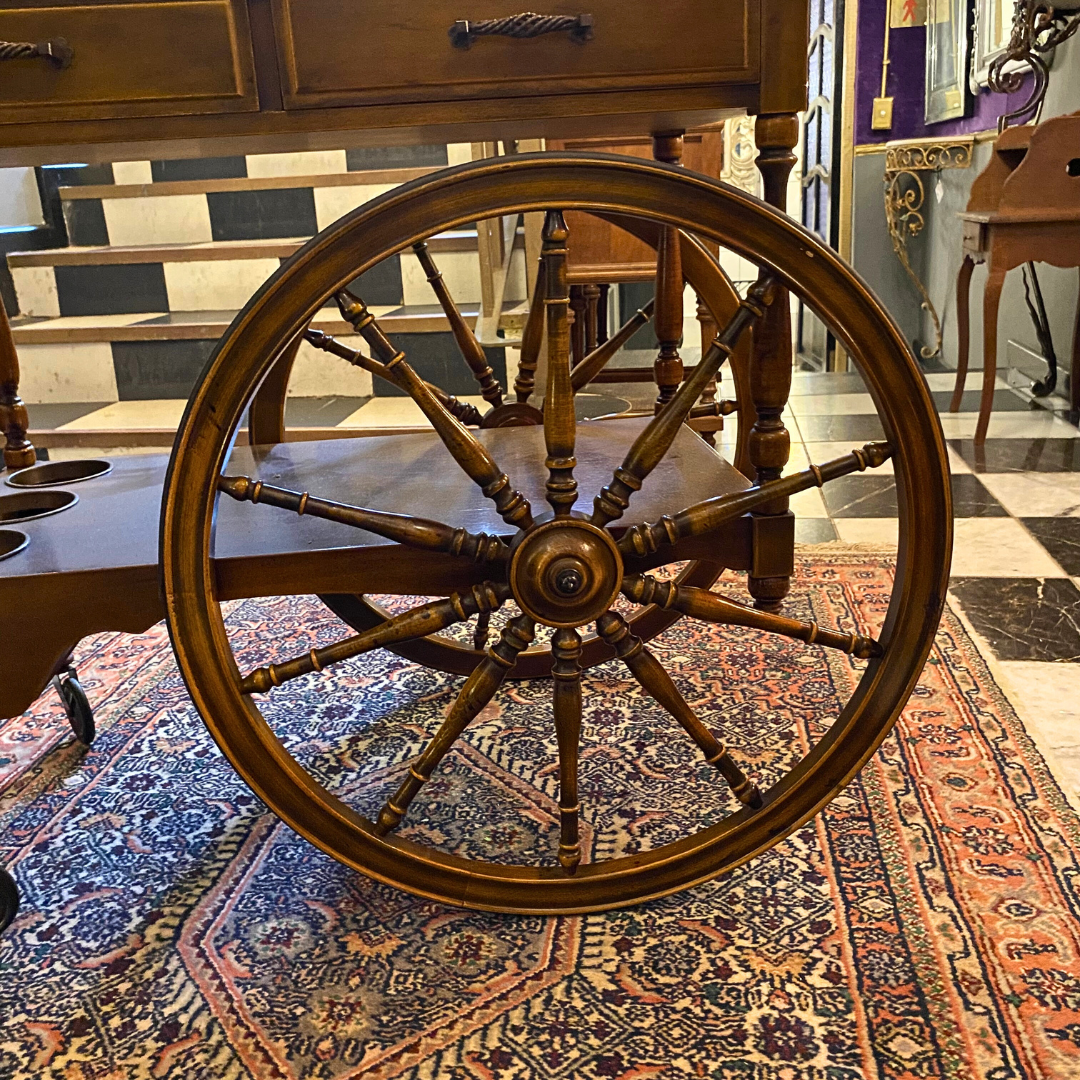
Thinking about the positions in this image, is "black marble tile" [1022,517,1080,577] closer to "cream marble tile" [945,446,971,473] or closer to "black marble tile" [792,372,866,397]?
"cream marble tile" [945,446,971,473]

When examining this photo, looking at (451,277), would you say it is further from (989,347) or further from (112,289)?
(989,347)

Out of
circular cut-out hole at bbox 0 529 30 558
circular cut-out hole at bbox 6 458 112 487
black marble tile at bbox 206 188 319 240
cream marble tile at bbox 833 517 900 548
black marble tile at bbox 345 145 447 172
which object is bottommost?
cream marble tile at bbox 833 517 900 548

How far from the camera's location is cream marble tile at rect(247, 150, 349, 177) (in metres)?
4.12

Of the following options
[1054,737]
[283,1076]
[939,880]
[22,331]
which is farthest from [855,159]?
[283,1076]

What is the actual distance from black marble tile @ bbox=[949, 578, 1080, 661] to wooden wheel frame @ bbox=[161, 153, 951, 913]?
78 centimetres

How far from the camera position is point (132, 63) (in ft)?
3.16

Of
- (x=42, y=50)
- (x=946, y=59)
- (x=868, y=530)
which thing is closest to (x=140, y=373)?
(x=868, y=530)

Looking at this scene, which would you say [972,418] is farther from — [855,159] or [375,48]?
[375,48]

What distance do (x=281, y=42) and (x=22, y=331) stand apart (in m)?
3.28

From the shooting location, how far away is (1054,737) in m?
1.44

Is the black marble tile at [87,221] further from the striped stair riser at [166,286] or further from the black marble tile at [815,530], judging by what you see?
the black marble tile at [815,530]

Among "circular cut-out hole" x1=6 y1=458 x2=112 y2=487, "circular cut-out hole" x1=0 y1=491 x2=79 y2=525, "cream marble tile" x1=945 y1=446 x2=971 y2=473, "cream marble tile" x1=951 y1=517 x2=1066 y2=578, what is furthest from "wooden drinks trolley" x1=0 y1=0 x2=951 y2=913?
"cream marble tile" x1=945 y1=446 x2=971 y2=473

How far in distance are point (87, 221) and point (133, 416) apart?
1146mm

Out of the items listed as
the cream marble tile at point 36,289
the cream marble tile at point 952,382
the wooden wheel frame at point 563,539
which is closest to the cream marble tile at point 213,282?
the cream marble tile at point 36,289
